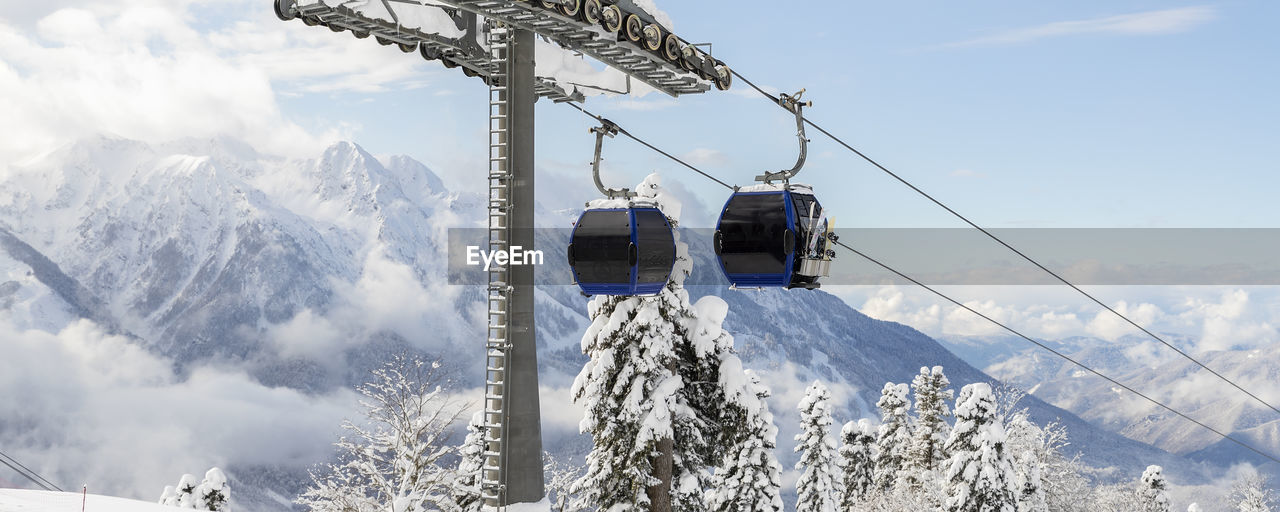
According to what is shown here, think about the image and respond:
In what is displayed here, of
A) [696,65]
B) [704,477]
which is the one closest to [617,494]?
[704,477]

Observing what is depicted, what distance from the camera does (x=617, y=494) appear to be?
81.1ft

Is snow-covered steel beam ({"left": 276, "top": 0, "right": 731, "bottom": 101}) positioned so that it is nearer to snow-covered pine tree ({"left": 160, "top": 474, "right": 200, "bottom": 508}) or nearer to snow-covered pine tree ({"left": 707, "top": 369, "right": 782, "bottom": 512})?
snow-covered pine tree ({"left": 707, "top": 369, "right": 782, "bottom": 512})

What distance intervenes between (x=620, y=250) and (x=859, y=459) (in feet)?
128

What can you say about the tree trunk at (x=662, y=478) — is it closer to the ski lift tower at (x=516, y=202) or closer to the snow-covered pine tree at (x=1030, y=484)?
the ski lift tower at (x=516, y=202)

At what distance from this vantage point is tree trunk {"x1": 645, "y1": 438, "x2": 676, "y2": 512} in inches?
968

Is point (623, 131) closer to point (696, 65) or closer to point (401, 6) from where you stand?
point (696, 65)

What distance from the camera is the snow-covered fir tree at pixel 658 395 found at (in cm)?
2405

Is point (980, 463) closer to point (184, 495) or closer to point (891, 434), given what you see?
point (891, 434)

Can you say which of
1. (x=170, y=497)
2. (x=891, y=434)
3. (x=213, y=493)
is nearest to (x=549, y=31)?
(x=213, y=493)

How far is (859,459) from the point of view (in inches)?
2104

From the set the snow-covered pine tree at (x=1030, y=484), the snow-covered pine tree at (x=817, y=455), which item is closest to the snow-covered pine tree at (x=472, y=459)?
the snow-covered pine tree at (x=817, y=455)

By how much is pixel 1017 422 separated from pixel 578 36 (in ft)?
130

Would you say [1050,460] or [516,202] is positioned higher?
[516,202]

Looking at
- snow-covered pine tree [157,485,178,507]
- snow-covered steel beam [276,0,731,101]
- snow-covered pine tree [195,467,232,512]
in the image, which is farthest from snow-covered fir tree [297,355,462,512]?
snow-covered pine tree [157,485,178,507]
